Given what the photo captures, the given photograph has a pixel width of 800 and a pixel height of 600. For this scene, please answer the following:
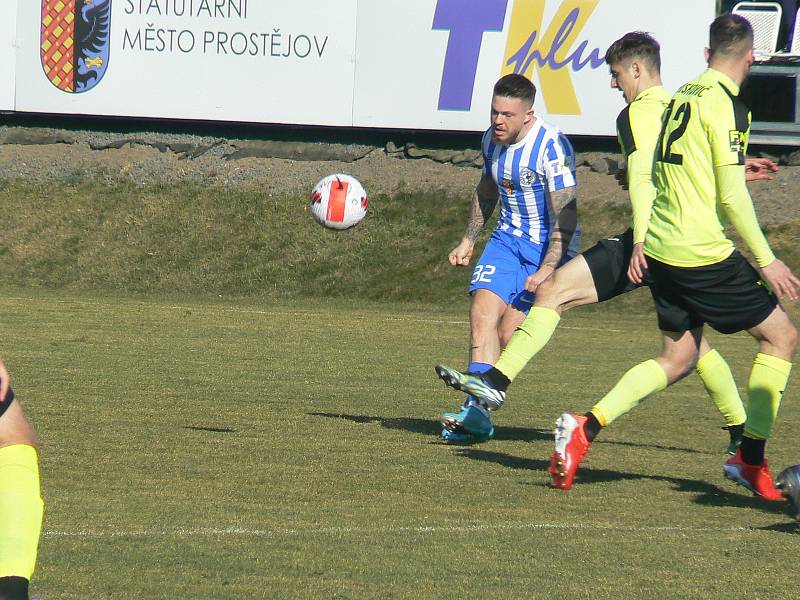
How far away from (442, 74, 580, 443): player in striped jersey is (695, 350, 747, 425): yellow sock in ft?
3.80

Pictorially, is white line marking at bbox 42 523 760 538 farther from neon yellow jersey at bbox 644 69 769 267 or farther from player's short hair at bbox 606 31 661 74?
player's short hair at bbox 606 31 661 74

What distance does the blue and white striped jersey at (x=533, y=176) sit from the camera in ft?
26.3

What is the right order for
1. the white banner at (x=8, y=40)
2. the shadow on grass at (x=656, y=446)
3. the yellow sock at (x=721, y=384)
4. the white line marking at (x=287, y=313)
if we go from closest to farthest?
the yellow sock at (x=721, y=384)
the shadow on grass at (x=656, y=446)
the white line marking at (x=287, y=313)
the white banner at (x=8, y=40)

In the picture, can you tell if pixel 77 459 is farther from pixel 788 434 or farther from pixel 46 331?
pixel 46 331

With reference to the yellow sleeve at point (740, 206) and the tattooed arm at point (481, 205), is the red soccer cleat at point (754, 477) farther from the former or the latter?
the tattooed arm at point (481, 205)

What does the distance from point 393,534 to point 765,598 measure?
4.83 ft

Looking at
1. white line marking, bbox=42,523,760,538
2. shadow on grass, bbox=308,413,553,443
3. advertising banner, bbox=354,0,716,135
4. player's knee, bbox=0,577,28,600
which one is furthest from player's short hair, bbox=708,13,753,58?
advertising banner, bbox=354,0,716,135

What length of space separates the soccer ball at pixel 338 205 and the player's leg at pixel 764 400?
3.76m

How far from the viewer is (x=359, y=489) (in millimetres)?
6266

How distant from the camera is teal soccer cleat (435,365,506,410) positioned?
22.1ft

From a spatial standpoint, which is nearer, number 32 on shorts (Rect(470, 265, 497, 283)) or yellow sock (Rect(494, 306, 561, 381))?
yellow sock (Rect(494, 306, 561, 381))

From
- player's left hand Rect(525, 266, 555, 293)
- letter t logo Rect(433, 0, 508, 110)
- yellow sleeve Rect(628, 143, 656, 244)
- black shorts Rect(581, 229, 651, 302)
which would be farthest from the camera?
letter t logo Rect(433, 0, 508, 110)

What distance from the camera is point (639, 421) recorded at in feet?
29.9

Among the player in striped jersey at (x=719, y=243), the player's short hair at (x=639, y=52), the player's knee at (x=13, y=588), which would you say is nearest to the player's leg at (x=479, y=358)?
the player in striped jersey at (x=719, y=243)
